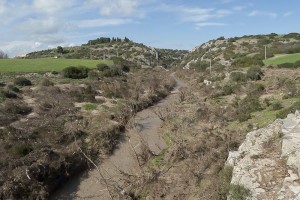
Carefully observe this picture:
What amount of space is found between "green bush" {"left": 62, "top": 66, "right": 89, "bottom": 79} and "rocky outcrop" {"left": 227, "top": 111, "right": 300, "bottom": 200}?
3862 centimetres

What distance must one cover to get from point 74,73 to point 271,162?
4194cm

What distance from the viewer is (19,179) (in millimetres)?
17422

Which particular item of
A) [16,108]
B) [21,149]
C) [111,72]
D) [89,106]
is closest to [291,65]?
[89,106]

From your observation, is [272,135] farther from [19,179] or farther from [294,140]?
[19,179]

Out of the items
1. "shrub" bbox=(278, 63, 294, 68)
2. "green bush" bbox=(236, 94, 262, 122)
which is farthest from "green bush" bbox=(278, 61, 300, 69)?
"green bush" bbox=(236, 94, 262, 122)

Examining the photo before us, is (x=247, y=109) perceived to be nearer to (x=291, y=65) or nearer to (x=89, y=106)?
(x=89, y=106)

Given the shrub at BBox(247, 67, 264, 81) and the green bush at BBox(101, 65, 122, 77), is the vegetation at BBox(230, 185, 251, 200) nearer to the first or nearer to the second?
the shrub at BBox(247, 67, 264, 81)

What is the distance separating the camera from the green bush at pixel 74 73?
52.2 metres

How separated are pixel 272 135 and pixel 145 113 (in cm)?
1994

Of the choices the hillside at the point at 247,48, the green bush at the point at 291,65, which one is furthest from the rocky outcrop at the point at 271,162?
the hillside at the point at 247,48

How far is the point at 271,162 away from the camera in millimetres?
14312

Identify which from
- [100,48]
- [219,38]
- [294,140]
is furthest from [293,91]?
[100,48]

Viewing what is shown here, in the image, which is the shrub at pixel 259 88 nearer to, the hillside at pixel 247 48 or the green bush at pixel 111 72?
the green bush at pixel 111 72

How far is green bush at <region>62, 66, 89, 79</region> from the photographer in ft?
171
